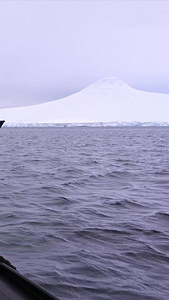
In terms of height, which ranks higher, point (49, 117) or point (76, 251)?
point (49, 117)

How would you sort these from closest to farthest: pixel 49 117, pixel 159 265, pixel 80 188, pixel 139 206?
pixel 159 265 < pixel 139 206 < pixel 80 188 < pixel 49 117

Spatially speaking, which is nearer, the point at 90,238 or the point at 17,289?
the point at 17,289

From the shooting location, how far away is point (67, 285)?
10.5 feet

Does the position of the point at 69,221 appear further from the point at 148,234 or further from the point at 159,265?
the point at 159,265

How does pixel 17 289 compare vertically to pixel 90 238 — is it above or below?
above

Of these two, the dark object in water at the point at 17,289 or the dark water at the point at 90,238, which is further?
the dark water at the point at 90,238

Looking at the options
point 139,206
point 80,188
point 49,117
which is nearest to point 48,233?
point 139,206

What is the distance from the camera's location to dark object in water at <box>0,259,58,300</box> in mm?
2103

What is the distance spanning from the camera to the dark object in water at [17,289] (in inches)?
82.8

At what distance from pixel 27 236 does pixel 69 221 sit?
898 millimetres

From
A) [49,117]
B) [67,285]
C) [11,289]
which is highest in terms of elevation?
[49,117]

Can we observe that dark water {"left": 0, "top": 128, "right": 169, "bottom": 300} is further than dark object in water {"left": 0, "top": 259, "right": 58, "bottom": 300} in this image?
Yes

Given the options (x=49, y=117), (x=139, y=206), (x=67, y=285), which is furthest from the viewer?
(x=49, y=117)

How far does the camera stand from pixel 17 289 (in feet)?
7.32
